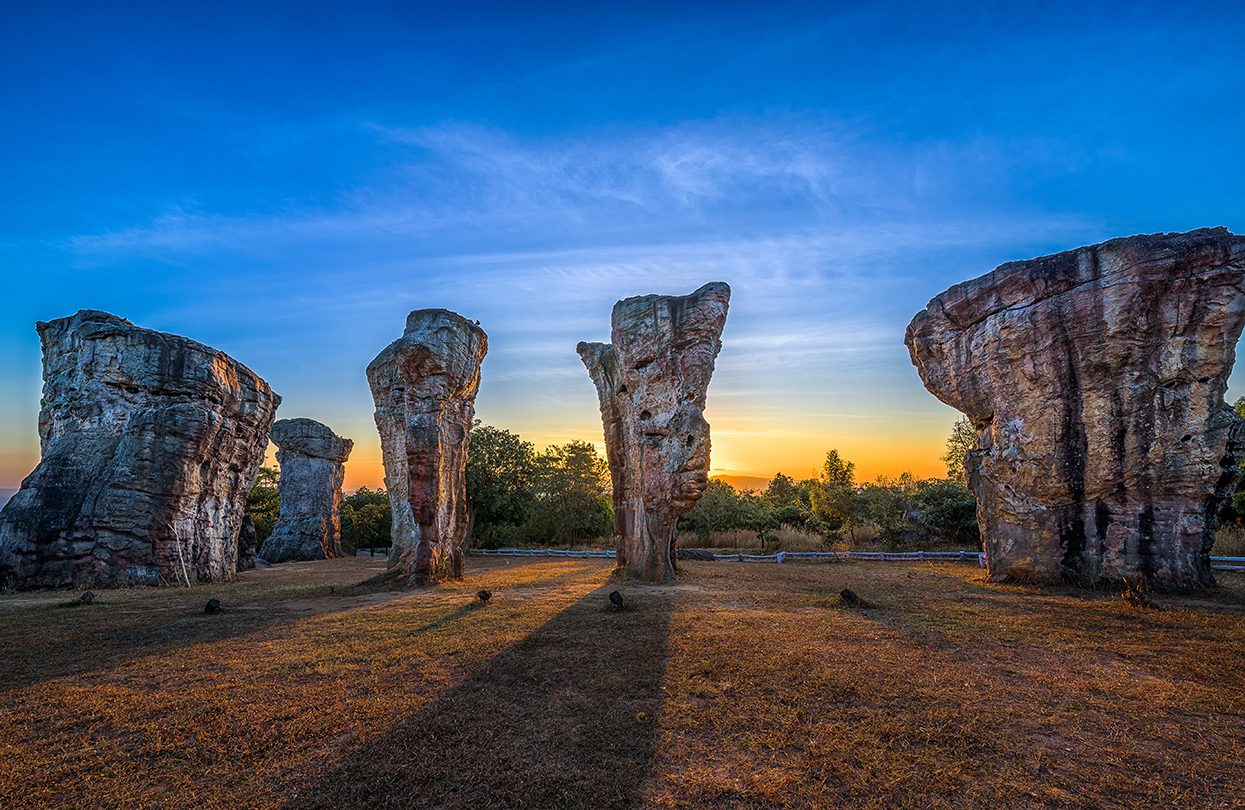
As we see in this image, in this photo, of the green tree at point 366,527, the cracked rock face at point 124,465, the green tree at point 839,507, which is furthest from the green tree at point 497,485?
the green tree at point 839,507

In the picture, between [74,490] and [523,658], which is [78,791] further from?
[74,490]

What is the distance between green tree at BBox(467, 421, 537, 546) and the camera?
1231 inches

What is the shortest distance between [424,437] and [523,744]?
12.5 meters

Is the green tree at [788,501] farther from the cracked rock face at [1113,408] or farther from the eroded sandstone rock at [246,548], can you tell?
the eroded sandstone rock at [246,548]

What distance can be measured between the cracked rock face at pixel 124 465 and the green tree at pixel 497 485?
13.3 meters

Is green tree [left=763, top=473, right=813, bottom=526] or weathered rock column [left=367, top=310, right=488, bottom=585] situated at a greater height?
weathered rock column [left=367, top=310, right=488, bottom=585]

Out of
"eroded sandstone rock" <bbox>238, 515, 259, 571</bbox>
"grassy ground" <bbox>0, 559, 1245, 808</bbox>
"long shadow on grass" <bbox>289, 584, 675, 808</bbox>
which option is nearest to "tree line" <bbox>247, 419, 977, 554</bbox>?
"eroded sandstone rock" <bbox>238, 515, 259, 571</bbox>

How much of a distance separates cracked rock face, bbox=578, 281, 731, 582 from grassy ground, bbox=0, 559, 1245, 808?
4919 millimetres

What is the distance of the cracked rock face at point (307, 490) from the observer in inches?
1133

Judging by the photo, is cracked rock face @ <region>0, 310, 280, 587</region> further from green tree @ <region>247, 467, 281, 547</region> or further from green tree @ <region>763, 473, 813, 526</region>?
green tree @ <region>763, 473, 813, 526</region>

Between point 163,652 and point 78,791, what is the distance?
15.4ft

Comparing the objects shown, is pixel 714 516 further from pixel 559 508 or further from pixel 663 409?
pixel 663 409

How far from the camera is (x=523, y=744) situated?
4.54 metres

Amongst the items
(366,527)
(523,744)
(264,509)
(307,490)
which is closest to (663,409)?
(523,744)
